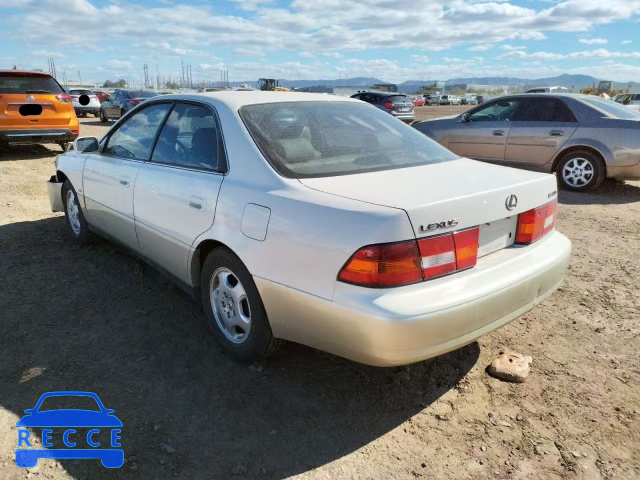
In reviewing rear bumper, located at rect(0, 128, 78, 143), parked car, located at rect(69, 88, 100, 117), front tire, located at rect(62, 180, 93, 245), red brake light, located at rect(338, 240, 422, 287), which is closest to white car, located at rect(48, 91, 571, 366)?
red brake light, located at rect(338, 240, 422, 287)

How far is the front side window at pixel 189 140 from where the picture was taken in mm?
3031

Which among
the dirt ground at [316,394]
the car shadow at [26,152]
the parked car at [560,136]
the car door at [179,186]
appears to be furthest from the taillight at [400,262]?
the car shadow at [26,152]

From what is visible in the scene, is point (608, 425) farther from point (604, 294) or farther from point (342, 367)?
point (604, 294)

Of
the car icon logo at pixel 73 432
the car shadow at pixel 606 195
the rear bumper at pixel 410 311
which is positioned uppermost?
the rear bumper at pixel 410 311

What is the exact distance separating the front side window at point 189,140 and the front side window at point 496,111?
654 centimetres

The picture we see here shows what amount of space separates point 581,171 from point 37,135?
10.1 metres

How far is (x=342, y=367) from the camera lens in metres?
2.94

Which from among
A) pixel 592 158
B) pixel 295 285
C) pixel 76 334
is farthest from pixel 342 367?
pixel 592 158

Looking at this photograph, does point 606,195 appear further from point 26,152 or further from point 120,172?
point 26,152

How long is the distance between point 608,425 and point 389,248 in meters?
1.47

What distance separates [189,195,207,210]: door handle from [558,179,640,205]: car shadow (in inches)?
227

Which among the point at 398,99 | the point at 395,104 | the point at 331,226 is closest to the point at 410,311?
the point at 331,226

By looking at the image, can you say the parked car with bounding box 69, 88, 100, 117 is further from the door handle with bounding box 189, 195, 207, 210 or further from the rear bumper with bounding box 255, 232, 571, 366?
the rear bumper with bounding box 255, 232, 571, 366

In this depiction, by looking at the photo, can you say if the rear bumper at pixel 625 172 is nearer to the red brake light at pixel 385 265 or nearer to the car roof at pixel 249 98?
the car roof at pixel 249 98
